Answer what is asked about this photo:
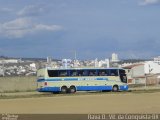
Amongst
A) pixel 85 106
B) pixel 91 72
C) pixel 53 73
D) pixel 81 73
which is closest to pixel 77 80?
pixel 81 73

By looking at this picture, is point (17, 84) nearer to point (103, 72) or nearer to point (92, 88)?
point (92, 88)

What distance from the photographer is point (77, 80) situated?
58.4 metres

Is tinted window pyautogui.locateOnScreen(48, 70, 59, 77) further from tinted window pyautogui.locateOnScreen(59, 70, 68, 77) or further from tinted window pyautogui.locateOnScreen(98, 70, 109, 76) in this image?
tinted window pyautogui.locateOnScreen(98, 70, 109, 76)

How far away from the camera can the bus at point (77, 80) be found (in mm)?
57688

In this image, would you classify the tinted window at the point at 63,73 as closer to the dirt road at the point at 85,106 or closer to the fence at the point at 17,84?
the fence at the point at 17,84

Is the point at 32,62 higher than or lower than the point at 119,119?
higher

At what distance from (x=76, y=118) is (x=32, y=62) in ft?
352

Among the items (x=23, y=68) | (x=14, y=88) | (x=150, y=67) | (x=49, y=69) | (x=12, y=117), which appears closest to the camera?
(x=12, y=117)

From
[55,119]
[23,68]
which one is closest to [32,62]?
[23,68]

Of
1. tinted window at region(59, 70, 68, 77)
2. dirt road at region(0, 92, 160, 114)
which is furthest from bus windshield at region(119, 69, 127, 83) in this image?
dirt road at region(0, 92, 160, 114)

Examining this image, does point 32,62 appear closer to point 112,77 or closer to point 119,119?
point 112,77

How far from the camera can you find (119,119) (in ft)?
53.0

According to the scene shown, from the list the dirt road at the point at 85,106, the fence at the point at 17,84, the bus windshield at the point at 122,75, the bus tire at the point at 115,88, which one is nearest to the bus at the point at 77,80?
the bus tire at the point at 115,88

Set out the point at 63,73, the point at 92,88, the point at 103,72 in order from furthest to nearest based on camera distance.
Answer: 1. the point at 103,72
2. the point at 92,88
3. the point at 63,73
